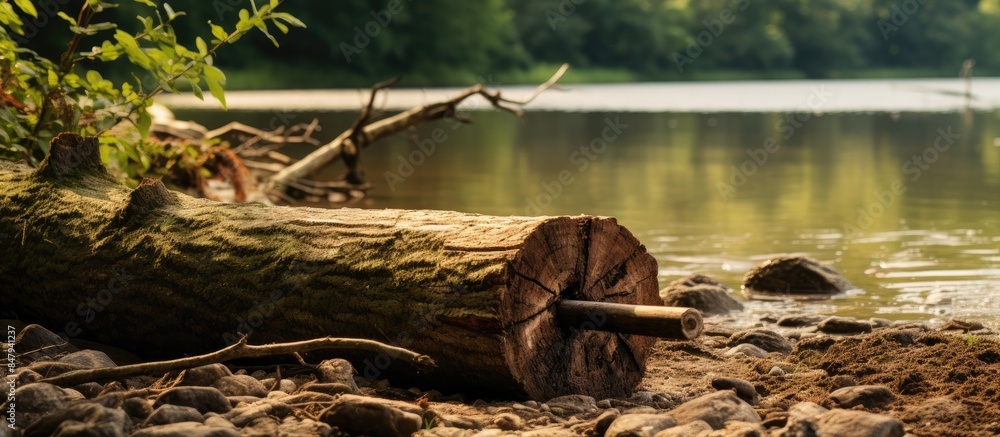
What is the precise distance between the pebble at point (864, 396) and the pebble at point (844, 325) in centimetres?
213

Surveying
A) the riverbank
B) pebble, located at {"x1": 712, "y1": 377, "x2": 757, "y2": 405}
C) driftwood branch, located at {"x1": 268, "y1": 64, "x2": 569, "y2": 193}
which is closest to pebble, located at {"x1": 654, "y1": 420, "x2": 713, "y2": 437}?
the riverbank

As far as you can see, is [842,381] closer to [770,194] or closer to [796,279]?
[796,279]

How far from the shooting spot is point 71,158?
21.3 feet

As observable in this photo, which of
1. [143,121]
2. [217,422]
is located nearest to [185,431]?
[217,422]

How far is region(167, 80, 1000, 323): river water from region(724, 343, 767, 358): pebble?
5.44 feet

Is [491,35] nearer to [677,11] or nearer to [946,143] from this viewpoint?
[677,11]

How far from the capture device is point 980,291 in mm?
8164

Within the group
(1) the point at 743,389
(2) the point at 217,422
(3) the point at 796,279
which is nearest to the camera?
(2) the point at 217,422

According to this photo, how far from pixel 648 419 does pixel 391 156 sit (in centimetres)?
1865

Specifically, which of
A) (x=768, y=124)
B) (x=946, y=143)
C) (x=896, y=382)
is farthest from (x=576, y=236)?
(x=768, y=124)

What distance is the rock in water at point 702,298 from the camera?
305 inches

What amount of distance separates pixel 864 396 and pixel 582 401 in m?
1.15

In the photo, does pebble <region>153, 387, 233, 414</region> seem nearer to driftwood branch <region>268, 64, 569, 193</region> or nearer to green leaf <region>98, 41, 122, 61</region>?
green leaf <region>98, 41, 122, 61</region>

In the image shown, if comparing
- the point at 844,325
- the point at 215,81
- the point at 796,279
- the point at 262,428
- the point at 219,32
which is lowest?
the point at 262,428
